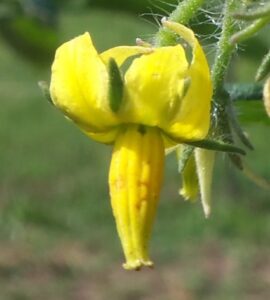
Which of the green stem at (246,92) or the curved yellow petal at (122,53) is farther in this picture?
the green stem at (246,92)

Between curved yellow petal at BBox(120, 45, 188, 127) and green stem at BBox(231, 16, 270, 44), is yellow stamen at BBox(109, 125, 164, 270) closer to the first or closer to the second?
curved yellow petal at BBox(120, 45, 188, 127)

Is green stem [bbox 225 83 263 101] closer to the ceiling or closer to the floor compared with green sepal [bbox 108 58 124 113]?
closer to the floor

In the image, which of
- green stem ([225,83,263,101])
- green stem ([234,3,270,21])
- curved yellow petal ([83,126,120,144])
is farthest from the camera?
green stem ([225,83,263,101])

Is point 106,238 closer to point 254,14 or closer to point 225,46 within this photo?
point 225,46

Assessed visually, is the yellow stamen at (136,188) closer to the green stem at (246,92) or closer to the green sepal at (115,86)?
the green sepal at (115,86)

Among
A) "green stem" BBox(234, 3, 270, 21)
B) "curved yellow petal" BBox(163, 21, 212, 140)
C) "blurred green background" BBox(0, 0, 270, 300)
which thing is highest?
"green stem" BBox(234, 3, 270, 21)

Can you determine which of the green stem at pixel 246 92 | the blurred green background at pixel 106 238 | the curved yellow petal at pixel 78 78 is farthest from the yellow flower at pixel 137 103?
the blurred green background at pixel 106 238

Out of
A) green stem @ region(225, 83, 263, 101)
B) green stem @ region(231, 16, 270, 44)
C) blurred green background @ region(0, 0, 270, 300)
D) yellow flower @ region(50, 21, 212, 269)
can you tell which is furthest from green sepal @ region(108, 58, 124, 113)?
blurred green background @ region(0, 0, 270, 300)

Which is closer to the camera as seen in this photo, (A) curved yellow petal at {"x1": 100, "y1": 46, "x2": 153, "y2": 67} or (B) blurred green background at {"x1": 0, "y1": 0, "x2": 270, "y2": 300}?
(A) curved yellow petal at {"x1": 100, "y1": 46, "x2": 153, "y2": 67}

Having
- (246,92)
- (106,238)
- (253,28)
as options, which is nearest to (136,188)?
(253,28)
